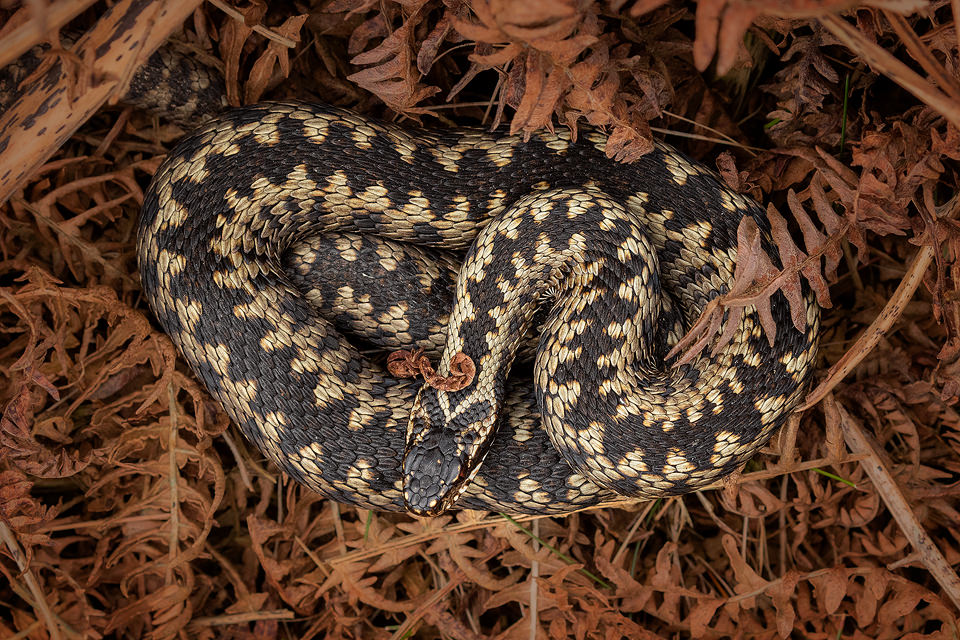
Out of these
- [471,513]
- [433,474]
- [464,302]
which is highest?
[464,302]

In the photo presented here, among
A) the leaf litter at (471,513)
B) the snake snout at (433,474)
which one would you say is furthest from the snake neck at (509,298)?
the leaf litter at (471,513)

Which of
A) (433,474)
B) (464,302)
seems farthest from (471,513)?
(464,302)

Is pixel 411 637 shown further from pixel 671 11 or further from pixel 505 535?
pixel 671 11

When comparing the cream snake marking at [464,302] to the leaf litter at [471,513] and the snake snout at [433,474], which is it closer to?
the snake snout at [433,474]

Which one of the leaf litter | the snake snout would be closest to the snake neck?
the snake snout

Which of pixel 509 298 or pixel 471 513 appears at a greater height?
pixel 509 298

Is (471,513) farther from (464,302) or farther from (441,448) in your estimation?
(464,302)
